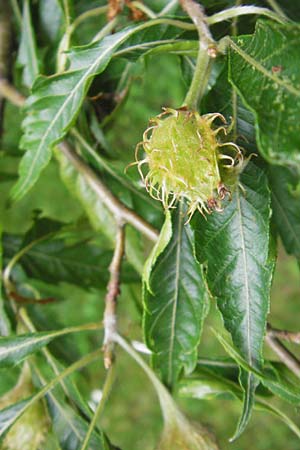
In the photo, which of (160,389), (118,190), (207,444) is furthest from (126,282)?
(207,444)

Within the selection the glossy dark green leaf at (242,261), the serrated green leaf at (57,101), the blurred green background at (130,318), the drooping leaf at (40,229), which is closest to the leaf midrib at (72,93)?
the serrated green leaf at (57,101)

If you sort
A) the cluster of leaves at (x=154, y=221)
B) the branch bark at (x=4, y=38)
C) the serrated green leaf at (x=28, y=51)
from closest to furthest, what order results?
the cluster of leaves at (x=154, y=221), the serrated green leaf at (x=28, y=51), the branch bark at (x=4, y=38)

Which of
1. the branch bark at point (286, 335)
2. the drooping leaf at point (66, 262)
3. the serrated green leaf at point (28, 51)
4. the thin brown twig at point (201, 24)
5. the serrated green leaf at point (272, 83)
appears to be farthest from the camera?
the drooping leaf at point (66, 262)

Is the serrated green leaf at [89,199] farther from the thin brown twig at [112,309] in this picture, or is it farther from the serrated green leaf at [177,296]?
the serrated green leaf at [177,296]

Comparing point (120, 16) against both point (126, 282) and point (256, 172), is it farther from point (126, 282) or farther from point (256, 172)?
point (126, 282)

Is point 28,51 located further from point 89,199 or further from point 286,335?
point 286,335

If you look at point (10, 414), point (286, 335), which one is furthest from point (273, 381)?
point (10, 414)

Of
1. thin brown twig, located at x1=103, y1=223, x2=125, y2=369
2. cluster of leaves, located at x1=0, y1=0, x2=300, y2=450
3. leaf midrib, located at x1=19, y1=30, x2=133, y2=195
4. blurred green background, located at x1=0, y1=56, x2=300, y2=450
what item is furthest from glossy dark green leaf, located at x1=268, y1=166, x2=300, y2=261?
blurred green background, located at x1=0, y1=56, x2=300, y2=450
